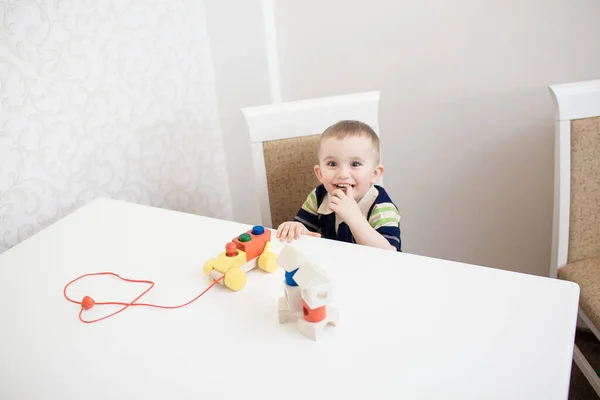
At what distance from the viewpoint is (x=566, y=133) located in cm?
114

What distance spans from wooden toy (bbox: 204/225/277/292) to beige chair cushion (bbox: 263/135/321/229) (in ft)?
1.29

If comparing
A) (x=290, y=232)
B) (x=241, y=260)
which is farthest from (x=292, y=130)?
(x=241, y=260)

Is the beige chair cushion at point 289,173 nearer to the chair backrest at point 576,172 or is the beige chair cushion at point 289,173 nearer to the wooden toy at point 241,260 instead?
the wooden toy at point 241,260

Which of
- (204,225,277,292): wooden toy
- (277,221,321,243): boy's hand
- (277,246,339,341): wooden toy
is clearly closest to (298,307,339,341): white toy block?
(277,246,339,341): wooden toy

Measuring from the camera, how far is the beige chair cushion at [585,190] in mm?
1142

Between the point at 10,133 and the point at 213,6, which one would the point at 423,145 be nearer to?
the point at 213,6

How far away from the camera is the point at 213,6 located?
1.62 m

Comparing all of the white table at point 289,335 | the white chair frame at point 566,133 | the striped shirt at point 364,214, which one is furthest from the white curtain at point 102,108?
the white chair frame at point 566,133

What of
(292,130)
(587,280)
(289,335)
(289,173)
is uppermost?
(292,130)

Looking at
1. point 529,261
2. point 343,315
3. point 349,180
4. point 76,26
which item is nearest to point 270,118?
point 349,180

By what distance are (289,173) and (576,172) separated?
708 mm

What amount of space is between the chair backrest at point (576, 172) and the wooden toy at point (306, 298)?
0.76 m

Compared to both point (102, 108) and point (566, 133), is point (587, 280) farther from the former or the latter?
point (102, 108)

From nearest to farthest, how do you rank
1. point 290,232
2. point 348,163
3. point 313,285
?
point 313,285 < point 290,232 < point 348,163
